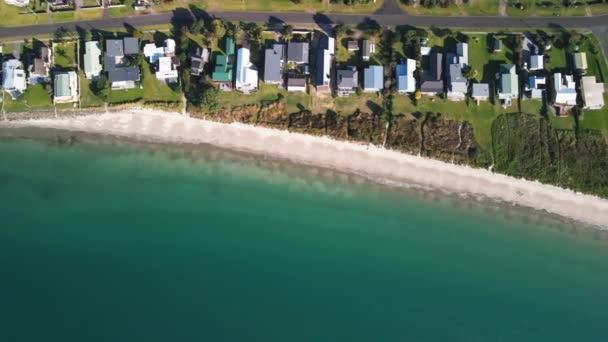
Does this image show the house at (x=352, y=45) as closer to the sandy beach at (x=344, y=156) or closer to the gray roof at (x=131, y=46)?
the sandy beach at (x=344, y=156)

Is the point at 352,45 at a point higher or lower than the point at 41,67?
higher

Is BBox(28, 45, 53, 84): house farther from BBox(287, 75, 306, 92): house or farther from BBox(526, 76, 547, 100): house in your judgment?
BBox(526, 76, 547, 100): house

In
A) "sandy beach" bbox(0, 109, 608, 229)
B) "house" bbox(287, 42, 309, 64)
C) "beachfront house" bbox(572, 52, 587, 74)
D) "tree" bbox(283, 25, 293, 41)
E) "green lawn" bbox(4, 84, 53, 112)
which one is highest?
"tree" bbox(283, 25, 293, 41)

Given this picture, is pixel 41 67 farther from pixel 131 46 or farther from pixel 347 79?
pixel 347 79

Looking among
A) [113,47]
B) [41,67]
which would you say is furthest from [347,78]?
[41,67]

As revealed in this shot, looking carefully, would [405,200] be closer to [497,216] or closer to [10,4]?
[497,216]

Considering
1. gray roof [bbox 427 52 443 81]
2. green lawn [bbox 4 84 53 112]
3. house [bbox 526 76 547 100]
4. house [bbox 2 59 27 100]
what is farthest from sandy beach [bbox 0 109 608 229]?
house [bbox 526 76 547 100]
